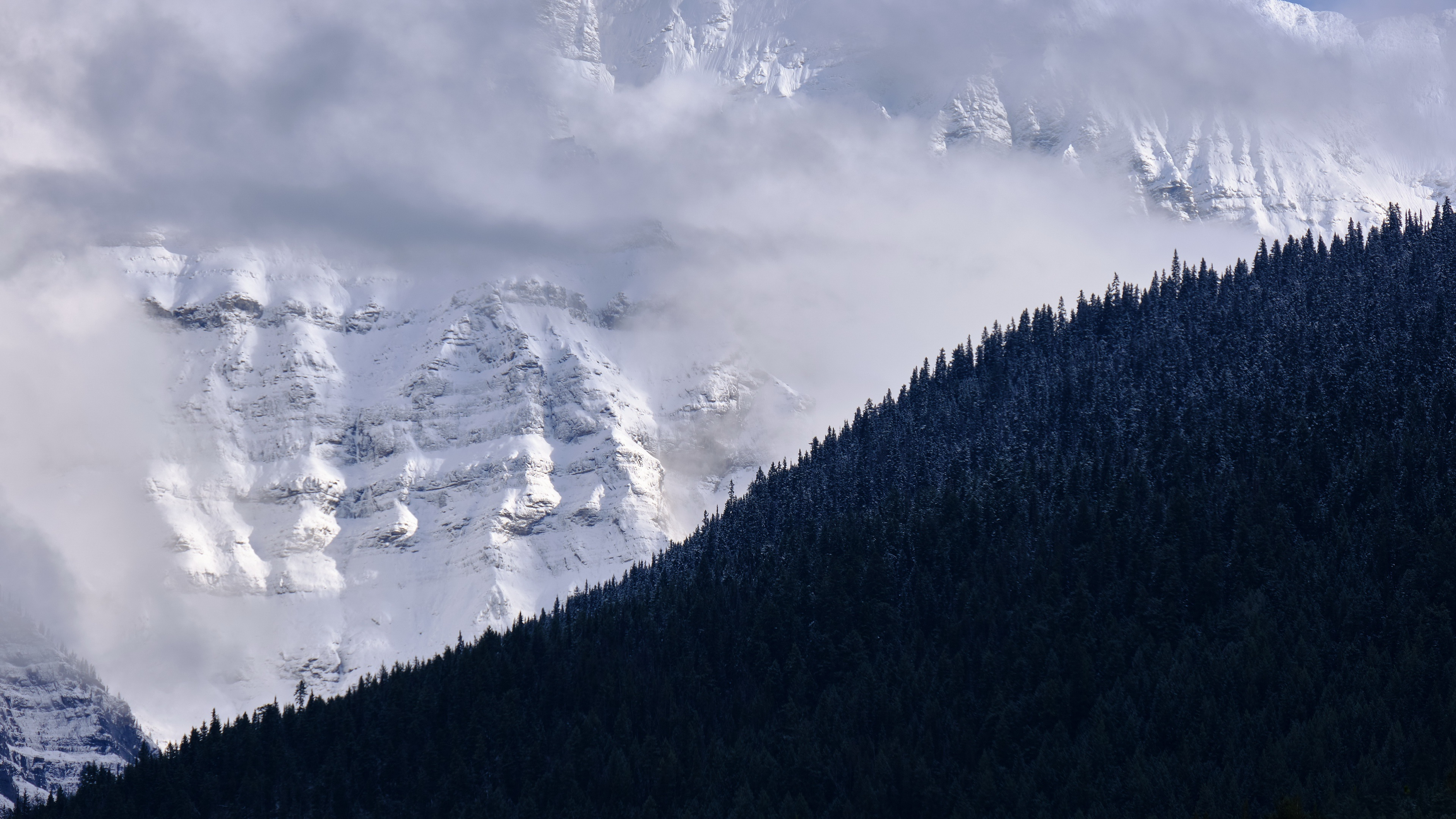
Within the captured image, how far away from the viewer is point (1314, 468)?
643 feet

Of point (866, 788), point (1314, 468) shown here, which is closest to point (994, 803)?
point (866, 788)

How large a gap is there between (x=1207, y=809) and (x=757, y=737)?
187 feet

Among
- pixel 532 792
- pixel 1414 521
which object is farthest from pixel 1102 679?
pixel 532 792

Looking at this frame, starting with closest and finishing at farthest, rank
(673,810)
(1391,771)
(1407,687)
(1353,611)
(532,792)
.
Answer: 1. (1391,771)
2. (1407,687)
3. (1353,611)
4. (673,810)
5. (532,792)

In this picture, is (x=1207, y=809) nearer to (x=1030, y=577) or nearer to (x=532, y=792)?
(x=1030, y=577)

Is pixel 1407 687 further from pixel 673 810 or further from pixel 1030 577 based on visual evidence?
pixel 673 810

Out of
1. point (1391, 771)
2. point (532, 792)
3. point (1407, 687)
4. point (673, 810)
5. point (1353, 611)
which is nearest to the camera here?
point (1391, 771)

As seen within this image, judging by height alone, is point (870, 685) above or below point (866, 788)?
above

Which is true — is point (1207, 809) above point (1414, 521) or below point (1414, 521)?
below

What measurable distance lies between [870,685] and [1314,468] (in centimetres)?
5408

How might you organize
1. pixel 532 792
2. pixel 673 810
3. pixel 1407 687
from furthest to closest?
pixel 532 792
pixel 673 810
pixel 1407 687

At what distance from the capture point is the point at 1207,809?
146 metres

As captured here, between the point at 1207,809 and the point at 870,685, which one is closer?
the point at 1207,809

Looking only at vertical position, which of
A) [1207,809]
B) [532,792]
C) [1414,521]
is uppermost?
[1414,521]
